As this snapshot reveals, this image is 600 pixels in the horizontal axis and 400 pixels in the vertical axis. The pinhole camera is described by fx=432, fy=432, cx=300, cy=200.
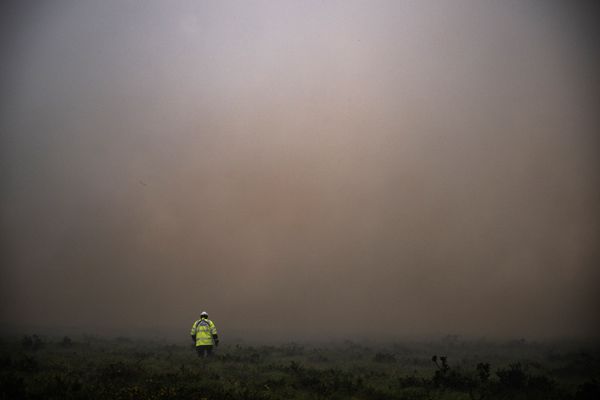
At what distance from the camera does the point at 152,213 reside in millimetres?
62969

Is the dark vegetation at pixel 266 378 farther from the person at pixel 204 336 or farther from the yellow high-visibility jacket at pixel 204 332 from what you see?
the yellow high-visibility jacket at pixel 204 332

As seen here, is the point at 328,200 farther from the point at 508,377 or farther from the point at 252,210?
the point at 508,377

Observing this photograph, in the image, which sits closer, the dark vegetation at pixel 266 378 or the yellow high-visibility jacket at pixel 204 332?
the dark vegetation at pixel 266 378

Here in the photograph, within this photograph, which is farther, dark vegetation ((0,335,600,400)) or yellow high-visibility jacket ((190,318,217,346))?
yellow high-visibility jacket ((190,318,217,346))

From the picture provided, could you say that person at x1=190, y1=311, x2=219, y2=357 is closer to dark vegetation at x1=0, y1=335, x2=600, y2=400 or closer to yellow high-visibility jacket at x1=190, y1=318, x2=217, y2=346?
yellow high-visibility jacket at x1=190, y1=318, x2=217, y2=346

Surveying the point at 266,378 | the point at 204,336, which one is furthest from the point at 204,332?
the point at 266,378

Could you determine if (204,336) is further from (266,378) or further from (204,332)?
(266,378)

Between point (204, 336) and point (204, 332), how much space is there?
0.44 feet

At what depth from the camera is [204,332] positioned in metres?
15.1

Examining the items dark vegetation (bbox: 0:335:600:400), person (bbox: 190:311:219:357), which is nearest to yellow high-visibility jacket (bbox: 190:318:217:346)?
person (bbox: 190:311:219:357)

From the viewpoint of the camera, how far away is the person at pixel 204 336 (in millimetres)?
14898

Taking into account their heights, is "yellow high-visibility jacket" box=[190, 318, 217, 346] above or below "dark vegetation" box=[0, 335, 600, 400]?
above

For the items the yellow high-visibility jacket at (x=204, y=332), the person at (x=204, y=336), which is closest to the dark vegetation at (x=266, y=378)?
the person at (x=204, y=336)

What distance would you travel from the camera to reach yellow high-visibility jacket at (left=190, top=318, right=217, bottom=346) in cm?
1491
